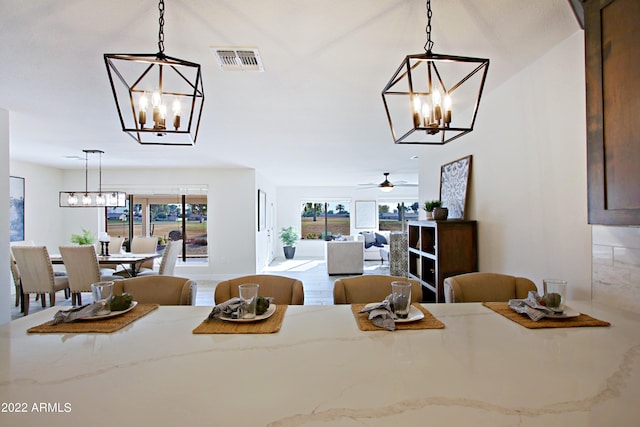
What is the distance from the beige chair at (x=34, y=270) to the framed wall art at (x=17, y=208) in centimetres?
174

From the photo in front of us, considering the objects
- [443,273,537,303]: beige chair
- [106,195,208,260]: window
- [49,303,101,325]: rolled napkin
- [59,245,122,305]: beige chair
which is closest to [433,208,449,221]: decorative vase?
[443,273,537,303]: beige chair

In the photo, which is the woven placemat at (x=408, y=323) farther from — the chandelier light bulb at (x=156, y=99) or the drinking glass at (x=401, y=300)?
the chandelier light bulb at (x=156, y=99)

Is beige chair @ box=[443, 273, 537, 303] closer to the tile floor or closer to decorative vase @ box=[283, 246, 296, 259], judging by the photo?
the tile floor

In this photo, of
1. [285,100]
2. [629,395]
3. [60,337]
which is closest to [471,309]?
[629,395]

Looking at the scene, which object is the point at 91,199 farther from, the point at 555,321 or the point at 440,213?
the point at 555,321

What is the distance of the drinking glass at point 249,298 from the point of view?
1364mm

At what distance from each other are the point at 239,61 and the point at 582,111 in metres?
2.06

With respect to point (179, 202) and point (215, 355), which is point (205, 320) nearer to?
point (215, 355)

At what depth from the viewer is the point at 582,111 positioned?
5.86 ft

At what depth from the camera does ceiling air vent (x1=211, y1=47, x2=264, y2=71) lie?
2023 mm

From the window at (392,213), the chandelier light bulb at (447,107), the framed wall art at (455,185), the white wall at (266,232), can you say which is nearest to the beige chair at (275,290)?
the chandelier light bulb at (447,107)

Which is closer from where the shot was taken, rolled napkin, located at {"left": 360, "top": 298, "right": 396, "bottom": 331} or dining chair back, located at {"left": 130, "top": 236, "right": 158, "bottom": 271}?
rolled napkin, located at {"left": 360, "top": 298, "right": 396, "bottom": 331}

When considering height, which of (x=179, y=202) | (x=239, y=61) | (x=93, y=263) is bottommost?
(x=93, y=263)

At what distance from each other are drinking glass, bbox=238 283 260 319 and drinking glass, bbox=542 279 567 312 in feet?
4.10
